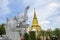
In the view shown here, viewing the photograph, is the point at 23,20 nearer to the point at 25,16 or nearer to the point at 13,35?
the point at 25,16

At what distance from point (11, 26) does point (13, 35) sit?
1533 mm

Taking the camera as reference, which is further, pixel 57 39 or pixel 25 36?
pixel 57 39

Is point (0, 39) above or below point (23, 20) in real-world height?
below

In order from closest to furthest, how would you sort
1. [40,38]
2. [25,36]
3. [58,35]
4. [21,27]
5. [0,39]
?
[0,39], [21,27], [25,36], [40,38], [58,35]

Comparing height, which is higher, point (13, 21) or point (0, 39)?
point (13, 21)

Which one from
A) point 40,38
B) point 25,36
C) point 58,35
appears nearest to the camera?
point 25,36

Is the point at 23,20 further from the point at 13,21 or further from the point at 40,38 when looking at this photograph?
the point at 40,38

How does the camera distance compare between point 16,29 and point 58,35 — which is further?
point 58,35

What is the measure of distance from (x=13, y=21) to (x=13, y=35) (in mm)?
2321

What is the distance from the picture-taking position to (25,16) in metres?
35.2

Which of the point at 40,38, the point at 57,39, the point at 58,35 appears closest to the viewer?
the point at 40,38

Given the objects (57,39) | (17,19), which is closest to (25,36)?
(17,19)

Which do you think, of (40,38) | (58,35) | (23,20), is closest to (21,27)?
(23,20)

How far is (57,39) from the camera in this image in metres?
58.3
